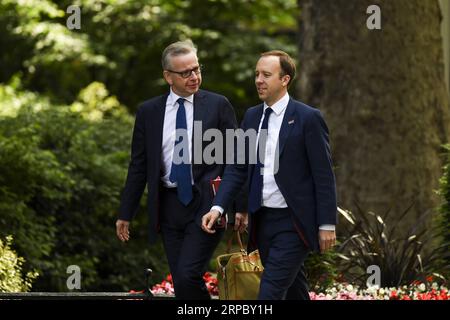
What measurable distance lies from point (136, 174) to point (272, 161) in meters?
1.14

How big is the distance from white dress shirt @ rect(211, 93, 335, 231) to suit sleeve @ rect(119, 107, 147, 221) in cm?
79

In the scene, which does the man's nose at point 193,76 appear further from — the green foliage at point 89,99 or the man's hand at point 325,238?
the green foliage at point 89,99

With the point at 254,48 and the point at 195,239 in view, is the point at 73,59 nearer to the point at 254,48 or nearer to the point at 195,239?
the point at 254,48

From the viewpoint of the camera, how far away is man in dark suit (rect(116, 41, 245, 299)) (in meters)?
8.02

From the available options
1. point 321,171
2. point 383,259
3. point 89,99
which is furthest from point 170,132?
point 89,99

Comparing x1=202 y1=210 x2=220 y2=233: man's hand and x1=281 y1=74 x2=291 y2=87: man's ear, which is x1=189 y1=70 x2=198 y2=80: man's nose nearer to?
x1=281 y1=74 x2=291 y2=87: man's ear

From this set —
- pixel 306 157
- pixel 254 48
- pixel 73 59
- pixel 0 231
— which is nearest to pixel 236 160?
pixel 306 157

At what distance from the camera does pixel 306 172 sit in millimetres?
7633

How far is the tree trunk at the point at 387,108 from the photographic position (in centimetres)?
1348

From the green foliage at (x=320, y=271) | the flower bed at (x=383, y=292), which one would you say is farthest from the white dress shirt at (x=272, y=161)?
the green foliage at (x=320, y=271)

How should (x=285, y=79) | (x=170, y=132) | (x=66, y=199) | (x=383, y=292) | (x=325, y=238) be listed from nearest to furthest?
(x=325, y=238) → (x=285, y=79) → (x=170, y=132) → (x=383, y=292) → (x=66, y=199)

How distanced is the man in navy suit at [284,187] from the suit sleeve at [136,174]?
28.9 inches

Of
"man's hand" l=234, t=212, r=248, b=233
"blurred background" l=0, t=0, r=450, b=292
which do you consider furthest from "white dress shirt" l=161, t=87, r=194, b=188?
"blurred background" l=0, t=0, r=450, b=292

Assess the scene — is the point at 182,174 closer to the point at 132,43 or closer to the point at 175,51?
the point at 175,51
